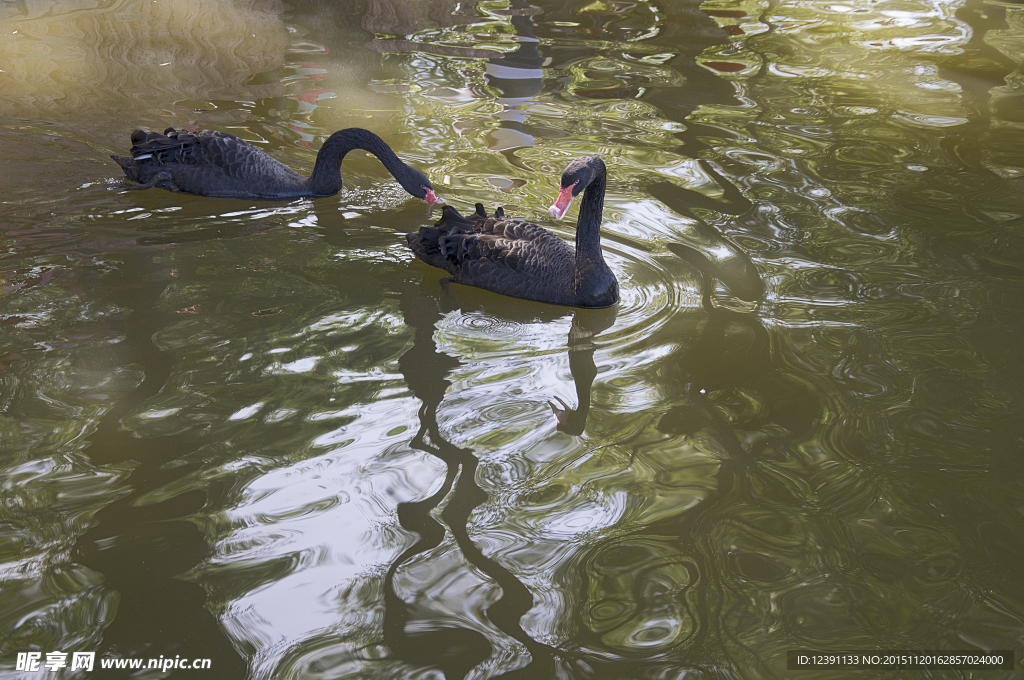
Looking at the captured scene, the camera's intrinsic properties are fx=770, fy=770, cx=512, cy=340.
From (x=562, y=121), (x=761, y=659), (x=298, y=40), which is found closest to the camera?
(x=761, y=659)

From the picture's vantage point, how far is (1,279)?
459 cm

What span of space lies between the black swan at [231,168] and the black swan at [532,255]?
1011 mm

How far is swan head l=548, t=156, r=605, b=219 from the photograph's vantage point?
4.15m

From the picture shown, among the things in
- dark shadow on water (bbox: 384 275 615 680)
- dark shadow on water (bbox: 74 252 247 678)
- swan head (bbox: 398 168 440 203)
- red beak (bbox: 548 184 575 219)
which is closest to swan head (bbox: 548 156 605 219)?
red beak (bbox: 548 184 575 219)

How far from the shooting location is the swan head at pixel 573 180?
415cm

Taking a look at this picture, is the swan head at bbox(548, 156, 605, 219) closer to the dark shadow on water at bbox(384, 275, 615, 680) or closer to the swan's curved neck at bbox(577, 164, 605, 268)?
the swan's curved neck at bbox(577, 164, 605, 268)

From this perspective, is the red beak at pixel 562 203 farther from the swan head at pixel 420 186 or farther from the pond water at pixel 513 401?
the swan head at pixel 420 186

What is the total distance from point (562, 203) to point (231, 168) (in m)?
2.95

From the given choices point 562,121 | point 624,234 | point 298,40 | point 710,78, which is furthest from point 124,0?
point 624,234

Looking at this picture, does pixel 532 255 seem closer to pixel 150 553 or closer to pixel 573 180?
pixel 573 180

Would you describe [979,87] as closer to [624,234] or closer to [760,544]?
[624,234]

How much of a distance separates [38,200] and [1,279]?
1.26 meters

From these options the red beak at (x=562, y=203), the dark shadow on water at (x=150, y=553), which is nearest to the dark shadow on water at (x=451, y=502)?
the dark shadow on water at (x=150, y=553)

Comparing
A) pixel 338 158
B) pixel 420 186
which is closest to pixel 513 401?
pixel 420 186
